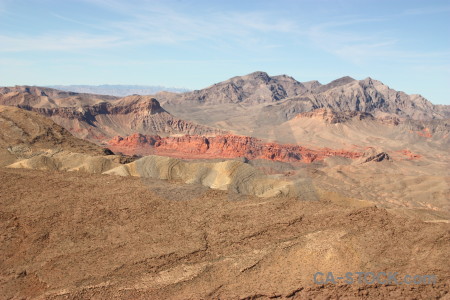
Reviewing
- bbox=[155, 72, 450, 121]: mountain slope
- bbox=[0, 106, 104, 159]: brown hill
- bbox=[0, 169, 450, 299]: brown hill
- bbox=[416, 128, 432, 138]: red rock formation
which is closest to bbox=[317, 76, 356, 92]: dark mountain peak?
bbox=[155, 72, 450, 121]: mountain slope

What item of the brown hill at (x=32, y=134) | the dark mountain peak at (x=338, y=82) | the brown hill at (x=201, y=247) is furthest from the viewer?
the dark mountain peak at (x=338, y=82)

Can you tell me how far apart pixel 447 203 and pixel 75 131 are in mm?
73824

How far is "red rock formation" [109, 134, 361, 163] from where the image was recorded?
69875mm

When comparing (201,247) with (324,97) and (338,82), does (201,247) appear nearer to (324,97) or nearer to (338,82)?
(324,97)

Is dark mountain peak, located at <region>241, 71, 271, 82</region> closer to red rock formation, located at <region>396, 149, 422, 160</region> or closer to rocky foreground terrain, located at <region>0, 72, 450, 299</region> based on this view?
red rock formation, located at <region>396, 149, 422, 160</region>

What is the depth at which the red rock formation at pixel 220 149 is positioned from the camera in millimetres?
69875

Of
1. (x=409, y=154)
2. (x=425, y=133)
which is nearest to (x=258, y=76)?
(x=425, y=133)

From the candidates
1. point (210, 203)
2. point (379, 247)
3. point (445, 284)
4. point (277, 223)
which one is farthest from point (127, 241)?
point (445, 284)

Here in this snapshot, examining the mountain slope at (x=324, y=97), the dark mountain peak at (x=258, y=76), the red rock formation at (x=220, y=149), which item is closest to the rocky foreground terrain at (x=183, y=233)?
the red rock formation at (x=220, y=149)

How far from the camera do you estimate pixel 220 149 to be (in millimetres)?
73625

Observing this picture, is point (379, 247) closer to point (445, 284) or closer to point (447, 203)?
point (445, 284)

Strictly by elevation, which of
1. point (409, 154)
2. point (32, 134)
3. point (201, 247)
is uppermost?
point (32, 134)

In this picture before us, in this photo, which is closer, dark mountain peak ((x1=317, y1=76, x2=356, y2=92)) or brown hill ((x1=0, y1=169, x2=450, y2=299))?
brown hill ((x1=0, y1=169, x2=450, y2=299))

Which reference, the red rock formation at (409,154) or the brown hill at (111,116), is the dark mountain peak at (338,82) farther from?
the brown hill at (111,116)
